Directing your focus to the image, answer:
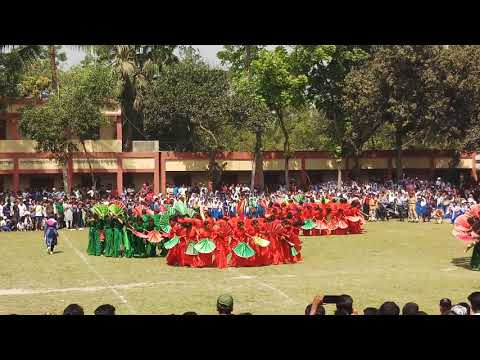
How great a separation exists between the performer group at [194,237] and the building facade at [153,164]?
1772 cm

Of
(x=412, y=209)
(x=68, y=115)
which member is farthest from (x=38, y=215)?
(x=412, y=209)

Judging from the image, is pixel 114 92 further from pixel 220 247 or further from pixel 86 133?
pixel 220 247

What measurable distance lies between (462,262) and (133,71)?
27234mm

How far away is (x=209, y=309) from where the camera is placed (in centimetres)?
1184

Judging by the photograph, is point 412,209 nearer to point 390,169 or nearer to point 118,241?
point 118,241

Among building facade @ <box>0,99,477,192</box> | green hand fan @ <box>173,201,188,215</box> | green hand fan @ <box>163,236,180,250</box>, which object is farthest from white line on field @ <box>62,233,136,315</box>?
building facade @ <box>0,99,477,192</box>

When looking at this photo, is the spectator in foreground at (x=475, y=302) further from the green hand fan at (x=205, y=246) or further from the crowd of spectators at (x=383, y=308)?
the green hand fan at (x=205, y=246)

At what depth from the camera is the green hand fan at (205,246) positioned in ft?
55.7

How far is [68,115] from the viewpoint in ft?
110

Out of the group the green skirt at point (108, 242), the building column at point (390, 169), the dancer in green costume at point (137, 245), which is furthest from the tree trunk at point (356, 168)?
the green skirt at point (108, 242)

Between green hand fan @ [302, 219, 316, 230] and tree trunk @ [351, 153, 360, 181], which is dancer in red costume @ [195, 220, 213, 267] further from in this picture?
tree trunk @ [351, 153, 360, 181]

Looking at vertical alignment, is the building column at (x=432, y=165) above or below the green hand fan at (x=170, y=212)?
above
